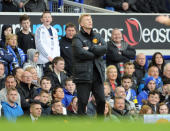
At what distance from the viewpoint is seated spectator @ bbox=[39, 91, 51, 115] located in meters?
13.1

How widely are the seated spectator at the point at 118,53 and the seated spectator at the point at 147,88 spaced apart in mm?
701

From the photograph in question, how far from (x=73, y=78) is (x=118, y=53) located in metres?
4.26

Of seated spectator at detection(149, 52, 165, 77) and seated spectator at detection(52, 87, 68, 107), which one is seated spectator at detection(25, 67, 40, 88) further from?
seated spectator at detection(149, 52, 165, 77)

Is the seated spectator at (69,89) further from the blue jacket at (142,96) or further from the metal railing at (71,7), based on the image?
the metal railing at (71,7)

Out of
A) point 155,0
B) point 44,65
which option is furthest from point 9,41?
point 155,0

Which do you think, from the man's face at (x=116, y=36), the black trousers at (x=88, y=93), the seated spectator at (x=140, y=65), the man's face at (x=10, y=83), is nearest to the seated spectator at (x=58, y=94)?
the man's face at (x=10, y=83)

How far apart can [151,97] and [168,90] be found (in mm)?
1149

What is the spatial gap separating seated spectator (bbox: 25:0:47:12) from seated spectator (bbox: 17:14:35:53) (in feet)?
7.61

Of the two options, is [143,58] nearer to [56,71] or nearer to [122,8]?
[56,71]

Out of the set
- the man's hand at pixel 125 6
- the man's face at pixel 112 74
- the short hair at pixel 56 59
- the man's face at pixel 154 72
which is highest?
the man's hand at pixel 125 6

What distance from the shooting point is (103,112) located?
11.9 metres

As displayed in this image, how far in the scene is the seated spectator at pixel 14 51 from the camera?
15188mm

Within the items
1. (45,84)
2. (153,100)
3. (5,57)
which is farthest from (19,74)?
(153,100)

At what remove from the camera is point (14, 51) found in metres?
15.3
